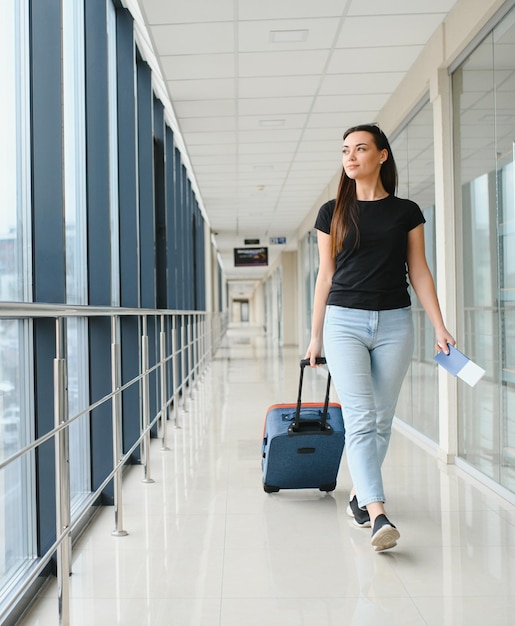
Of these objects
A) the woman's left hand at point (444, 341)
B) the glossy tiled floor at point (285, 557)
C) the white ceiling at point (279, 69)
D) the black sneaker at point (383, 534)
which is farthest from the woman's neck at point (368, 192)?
the white ceiling at point (279, 69)

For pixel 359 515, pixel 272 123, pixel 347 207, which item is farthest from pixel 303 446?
pixel 272 123

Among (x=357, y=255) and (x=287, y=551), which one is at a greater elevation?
(x=357, y=255)

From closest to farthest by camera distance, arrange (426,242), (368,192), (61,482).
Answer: (61,482) < (368,192) < (426,242)

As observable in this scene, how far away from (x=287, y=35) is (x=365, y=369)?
2.77 meters

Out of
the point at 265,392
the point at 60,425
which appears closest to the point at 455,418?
the point at 60,425

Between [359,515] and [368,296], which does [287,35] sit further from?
[359,515]

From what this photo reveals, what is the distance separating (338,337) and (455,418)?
1888 mm

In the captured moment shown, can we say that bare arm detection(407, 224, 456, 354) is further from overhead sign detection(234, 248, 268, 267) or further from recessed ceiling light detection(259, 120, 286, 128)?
overhead sign detection(234, 248, 268, 267)

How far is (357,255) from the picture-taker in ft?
8.80

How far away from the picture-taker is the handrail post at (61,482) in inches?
72.0

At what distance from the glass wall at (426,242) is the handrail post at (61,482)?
3.31 m

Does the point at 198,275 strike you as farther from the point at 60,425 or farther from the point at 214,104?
the point at 60,425

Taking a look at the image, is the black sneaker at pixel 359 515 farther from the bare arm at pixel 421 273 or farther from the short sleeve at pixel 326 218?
the short sleeve at pixel 326 218

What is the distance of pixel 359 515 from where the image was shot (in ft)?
9.57
